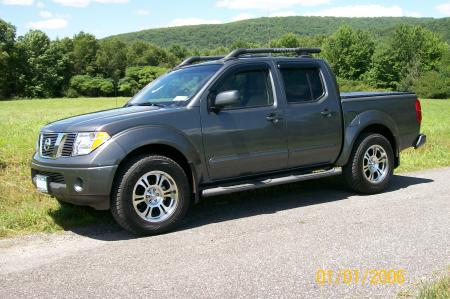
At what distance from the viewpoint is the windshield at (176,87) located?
6.07 m

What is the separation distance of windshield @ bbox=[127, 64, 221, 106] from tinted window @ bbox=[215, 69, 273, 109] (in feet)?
0.72

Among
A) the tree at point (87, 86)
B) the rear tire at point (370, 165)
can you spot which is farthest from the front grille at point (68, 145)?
the tree at point (87, 86)

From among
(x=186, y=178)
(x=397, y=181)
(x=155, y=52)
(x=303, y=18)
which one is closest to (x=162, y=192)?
(x=186, y=178)

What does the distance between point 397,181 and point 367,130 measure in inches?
54.9

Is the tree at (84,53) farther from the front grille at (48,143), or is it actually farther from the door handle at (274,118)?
the door handle at (274,118)

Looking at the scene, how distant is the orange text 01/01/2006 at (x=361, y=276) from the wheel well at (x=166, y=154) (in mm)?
2091

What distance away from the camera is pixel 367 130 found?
24.3 ft

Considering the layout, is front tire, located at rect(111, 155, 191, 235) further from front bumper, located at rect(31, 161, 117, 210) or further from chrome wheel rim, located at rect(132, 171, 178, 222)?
front bumper, located at rect(31, 161, 117, 210)

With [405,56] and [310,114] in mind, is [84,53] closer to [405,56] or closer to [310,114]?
[405,56]

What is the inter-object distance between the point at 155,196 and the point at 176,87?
1546mm

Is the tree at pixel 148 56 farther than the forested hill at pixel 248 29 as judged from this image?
No

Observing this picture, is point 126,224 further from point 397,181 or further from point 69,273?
point 397,181

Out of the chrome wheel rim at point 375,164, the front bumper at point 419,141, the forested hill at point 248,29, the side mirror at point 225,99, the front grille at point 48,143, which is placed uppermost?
the forested hill at point 248,29

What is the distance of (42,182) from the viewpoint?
5.56m
